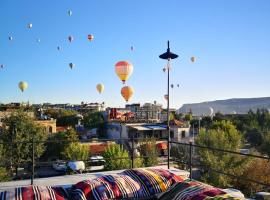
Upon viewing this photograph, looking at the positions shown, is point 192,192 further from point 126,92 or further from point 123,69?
point 126,92

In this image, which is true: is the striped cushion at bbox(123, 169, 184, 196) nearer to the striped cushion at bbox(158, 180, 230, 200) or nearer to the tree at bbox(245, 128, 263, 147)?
the striped cushion at bbox(158, 180, 230, 200)

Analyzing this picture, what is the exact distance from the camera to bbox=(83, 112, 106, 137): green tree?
65.8 meters

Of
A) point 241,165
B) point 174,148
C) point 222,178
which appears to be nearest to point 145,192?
point 222,178

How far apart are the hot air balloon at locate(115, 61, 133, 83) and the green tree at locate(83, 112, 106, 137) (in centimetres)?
4504

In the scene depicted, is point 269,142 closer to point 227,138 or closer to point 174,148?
point 227,138

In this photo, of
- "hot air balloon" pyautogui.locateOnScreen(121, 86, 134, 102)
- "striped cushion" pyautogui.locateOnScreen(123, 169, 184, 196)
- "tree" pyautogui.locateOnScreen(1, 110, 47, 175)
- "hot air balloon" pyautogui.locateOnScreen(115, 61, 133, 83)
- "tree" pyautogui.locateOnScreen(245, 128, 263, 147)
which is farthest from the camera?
"tree" pyautogui.locateOnScreen(245, 128, 263, 147)

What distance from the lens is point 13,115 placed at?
1045 inches

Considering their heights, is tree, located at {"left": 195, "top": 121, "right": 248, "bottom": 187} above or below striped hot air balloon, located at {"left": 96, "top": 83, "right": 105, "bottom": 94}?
below

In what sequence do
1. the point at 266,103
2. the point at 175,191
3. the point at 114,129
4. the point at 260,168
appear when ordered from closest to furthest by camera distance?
1. the point at 175,191
2. the point at 260,168
3. the point at 114,129
4. the point at 266,103

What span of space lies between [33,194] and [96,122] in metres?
63.7

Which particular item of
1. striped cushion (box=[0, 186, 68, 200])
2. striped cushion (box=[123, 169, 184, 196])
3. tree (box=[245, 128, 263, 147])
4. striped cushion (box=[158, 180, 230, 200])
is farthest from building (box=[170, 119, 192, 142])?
striped cushion (box=[0, 186, 68, 200])

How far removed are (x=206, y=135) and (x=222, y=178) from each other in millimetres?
7048

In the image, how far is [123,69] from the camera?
20578mm

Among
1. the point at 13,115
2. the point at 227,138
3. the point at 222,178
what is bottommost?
the point at 222,178
